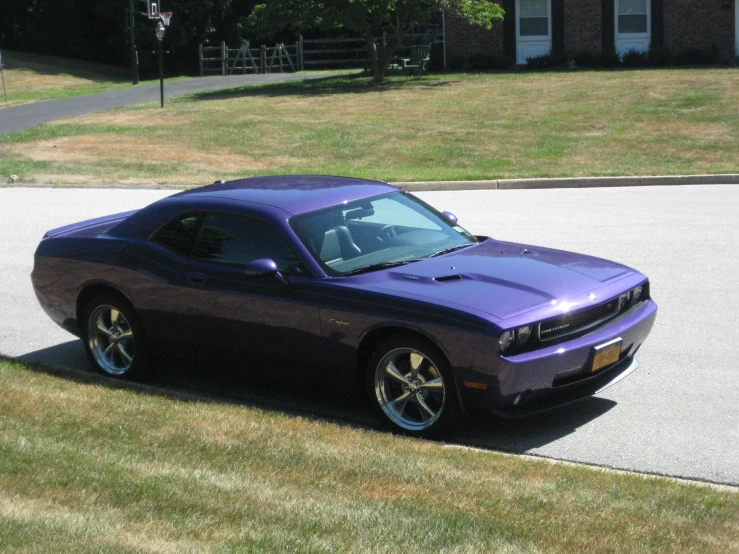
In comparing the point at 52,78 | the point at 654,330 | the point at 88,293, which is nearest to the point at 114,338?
the point at 88,293

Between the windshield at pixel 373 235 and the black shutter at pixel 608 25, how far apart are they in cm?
3463

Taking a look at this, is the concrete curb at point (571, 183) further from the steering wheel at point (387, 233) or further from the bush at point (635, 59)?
the bush at point (635, 59)

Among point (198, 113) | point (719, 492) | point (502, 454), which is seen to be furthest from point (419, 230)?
point (198, 113)

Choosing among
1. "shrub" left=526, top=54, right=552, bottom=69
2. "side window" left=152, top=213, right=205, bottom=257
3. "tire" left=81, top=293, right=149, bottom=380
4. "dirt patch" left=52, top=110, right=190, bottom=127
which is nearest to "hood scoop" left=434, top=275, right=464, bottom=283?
"side window" left=152, top=213, right=205, bottom=257

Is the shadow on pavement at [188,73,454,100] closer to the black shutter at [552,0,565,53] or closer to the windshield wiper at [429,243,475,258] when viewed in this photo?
the black shutter at [552,0,565,53]

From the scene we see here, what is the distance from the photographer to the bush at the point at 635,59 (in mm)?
39781

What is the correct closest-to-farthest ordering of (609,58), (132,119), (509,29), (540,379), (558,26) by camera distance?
(540,379)
(132,119)
(609,58)
(558,26)
(509,29)

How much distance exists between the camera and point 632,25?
133ft

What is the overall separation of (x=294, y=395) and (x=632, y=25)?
3603 cm

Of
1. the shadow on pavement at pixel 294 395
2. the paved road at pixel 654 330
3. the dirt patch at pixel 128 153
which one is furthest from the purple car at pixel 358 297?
the dirt patch at pixel 128 153

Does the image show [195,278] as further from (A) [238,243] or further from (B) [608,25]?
(B) [608,25]

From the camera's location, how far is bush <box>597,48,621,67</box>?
131 feet

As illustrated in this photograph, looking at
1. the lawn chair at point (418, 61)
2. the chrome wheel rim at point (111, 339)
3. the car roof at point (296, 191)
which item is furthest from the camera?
the lawn chair at point (418, 61)

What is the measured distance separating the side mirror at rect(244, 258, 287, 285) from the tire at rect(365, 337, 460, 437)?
838 mm
